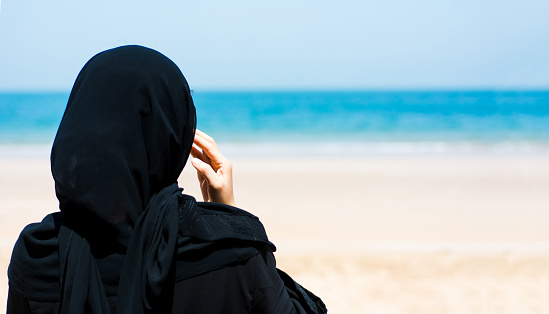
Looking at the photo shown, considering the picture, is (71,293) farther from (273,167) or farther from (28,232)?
(273,167)

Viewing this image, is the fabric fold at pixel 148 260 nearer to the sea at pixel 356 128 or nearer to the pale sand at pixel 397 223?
the pale sand at pixel 397 223

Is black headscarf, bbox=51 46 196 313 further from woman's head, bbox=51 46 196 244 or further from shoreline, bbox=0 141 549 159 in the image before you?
shoreline, bbox=0 141 549 159

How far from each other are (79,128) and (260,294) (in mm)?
514

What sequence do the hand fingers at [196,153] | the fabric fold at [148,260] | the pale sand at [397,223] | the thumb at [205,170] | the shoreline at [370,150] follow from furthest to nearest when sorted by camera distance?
the shoreline at [370,150]
the pale sand at [397,223]
the hand fingers at [196,153]
the thumb at [205,170]
the fabric fold at [148,260]

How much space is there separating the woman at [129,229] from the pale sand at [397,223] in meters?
3.45

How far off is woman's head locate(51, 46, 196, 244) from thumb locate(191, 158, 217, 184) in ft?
0.80

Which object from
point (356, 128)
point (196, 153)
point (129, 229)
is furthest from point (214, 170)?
point (356, 128)

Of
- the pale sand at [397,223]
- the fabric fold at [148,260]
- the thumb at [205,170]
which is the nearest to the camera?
the fabric fold at [148,260]

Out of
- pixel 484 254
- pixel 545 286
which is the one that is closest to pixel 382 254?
pixel 484 254

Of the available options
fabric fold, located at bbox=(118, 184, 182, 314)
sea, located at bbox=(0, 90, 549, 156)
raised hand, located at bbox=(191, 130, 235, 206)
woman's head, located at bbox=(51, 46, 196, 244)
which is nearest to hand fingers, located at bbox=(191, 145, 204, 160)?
raised hand, located at bbox=(191, 130, 235, 206)

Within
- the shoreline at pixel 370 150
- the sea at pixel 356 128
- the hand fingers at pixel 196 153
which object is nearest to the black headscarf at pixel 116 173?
the hand fingers at pixel 196 153

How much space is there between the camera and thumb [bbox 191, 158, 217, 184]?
1.56 meters

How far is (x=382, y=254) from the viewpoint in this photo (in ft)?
18.2

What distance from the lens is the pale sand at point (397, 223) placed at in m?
4.86
